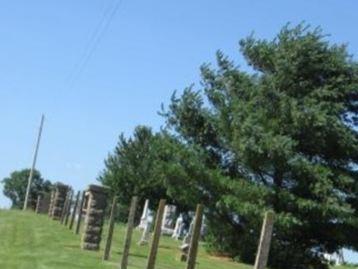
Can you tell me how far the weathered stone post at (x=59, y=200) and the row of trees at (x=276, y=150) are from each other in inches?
240

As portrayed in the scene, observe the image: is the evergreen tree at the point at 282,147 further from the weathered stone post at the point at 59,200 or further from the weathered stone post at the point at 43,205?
the weathered stone post at the point at 43,205

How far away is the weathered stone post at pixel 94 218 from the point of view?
24266mm

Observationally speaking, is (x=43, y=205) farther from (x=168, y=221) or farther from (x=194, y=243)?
(x=194, y=243)

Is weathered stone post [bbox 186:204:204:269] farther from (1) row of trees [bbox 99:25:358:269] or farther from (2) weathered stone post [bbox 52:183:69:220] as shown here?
(2) weathered stone post [bbox 52:183:69:220]

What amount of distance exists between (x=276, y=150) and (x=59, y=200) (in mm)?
13994

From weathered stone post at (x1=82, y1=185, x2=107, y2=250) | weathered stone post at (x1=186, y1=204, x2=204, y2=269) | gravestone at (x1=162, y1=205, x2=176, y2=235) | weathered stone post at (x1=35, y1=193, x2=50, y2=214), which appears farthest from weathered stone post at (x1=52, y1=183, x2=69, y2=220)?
weathered stone post at (x1=186, y1=204, x2=204, y2=269)

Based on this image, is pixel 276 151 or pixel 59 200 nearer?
pixel 276 151

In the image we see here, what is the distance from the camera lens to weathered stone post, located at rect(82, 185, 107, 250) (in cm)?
2427

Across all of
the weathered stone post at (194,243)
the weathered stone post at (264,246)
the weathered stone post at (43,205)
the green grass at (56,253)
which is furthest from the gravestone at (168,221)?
the weathered stone post at (264,246)

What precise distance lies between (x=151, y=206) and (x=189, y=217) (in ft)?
12.2

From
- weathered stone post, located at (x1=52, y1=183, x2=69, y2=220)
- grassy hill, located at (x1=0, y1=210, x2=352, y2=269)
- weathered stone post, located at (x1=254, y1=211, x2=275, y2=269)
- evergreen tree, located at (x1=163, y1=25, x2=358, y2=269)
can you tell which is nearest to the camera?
weathered stone post, located at (x1=254, y1=211, x2=275, y2=269)

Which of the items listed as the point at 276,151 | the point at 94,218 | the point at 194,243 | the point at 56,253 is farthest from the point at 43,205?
the point at 194,243

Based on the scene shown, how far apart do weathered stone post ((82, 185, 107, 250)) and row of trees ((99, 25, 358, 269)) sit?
10.0 m

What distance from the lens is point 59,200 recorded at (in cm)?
4294
